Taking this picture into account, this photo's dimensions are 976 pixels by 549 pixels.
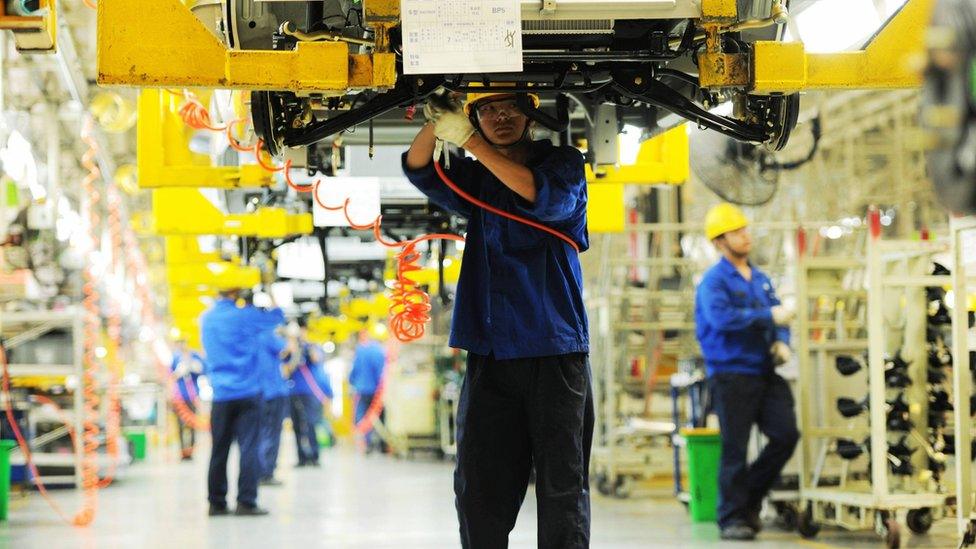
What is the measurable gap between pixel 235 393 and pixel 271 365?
164cm

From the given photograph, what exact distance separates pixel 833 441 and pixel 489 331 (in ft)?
13.7

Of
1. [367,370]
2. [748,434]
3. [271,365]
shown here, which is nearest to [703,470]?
[748,434]

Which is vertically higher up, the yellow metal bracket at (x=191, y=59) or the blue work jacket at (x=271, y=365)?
the yellow metal bracket at (x=191, y=59)

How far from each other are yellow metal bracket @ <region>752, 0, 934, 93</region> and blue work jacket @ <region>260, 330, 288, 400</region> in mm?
6196

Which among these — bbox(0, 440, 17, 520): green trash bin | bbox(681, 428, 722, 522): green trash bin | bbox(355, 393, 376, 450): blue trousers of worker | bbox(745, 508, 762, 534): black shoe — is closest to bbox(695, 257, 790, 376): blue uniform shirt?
bbox(681, 428, 722, 522): green trash bin

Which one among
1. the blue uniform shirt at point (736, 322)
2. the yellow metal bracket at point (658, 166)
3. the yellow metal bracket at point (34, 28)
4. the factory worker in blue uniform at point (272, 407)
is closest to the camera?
the yellow metal bracket at point (34, 28)

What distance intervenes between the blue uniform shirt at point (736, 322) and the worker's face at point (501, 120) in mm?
3320

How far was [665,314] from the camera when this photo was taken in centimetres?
954

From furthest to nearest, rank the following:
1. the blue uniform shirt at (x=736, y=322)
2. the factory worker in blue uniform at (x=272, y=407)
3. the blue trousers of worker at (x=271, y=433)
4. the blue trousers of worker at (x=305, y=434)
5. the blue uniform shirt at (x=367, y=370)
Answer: the blue uniform shirt at (x=367, y=370)
the blue trousers of worker at (x=305, y=434)
the blue trousers of worker at (x=271, y=433)
the factory worker in blue uniform at (x=272, y=407)
the blue uniform shirt at (x=736, y=322)

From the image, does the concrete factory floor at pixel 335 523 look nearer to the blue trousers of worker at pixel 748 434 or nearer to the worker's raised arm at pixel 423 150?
the blue trousers of worker at pixel 748 434

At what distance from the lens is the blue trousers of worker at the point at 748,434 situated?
21.7 ft

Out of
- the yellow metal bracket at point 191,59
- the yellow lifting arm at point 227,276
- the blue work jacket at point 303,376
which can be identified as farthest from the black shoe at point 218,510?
the blue work jacket at point 303,376

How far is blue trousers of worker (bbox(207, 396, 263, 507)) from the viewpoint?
27.9ft

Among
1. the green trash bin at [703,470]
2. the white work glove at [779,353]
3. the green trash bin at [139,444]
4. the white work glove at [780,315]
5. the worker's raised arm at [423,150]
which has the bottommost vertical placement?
the green trash bin at [139,444]
